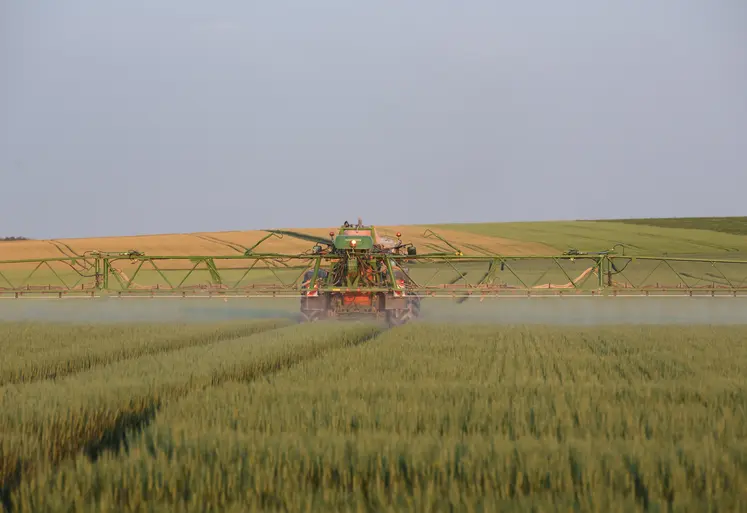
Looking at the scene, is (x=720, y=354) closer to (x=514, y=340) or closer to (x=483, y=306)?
(x=514, y=340)

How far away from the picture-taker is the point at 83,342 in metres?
14.8

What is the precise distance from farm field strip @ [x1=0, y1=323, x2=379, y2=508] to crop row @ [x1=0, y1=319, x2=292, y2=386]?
4.03 ft

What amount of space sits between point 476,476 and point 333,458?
1.10 metres

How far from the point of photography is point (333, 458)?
560 centimetres

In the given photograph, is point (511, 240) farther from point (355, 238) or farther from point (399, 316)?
point (399, 316)

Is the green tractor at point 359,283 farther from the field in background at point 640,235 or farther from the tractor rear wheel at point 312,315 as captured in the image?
the field in background at point 640,235

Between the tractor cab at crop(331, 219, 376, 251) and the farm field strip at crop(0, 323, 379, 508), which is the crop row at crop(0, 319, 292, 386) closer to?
the farm field strip at crop(0, 323, 379, 508)

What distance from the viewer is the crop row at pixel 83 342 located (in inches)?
452

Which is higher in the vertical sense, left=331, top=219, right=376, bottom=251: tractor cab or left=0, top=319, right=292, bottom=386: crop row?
left=331, top=219, right=376, bottom=251: tractor cab

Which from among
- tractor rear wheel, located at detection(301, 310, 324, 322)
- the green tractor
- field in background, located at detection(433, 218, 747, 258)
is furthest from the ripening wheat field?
field in background, located at detection(433, 218, 747, 258)

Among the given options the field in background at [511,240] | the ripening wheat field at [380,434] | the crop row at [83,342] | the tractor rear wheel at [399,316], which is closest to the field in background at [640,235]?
the field in background at [511,240]

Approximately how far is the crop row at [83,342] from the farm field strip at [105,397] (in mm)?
1229

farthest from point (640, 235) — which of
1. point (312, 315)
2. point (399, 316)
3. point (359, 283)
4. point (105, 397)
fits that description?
point (105, 397)

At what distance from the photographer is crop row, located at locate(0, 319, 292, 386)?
37.7ft
